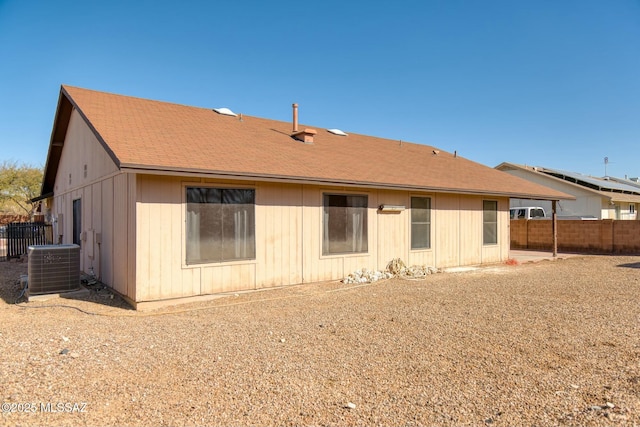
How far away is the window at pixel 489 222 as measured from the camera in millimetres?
12695

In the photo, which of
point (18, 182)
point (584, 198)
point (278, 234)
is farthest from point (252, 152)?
point (18, 182)

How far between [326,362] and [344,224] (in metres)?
5.56

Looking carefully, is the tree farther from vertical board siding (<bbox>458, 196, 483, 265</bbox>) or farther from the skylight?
vertical board siding (<bbox>458, 196, 483, 265</bbox>)

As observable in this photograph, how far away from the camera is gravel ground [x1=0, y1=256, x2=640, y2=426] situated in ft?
9.75

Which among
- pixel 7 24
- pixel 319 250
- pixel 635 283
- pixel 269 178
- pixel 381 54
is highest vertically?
pixel 381 54

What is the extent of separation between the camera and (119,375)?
3.70 metres

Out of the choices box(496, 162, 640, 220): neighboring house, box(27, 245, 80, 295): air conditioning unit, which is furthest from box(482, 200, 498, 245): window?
box(27, 245, 80, 295): air conditioning unit

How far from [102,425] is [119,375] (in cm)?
99

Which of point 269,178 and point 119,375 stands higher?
point 269,178

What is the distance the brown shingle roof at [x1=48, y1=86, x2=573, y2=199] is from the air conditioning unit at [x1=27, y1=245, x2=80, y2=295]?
237 cm

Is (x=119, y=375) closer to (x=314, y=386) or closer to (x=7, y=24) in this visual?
(x=314, y=386)

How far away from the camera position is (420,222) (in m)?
11.0

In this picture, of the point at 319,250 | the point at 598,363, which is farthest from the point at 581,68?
the point at 598,363

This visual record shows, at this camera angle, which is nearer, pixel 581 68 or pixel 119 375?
pixel 119 375
